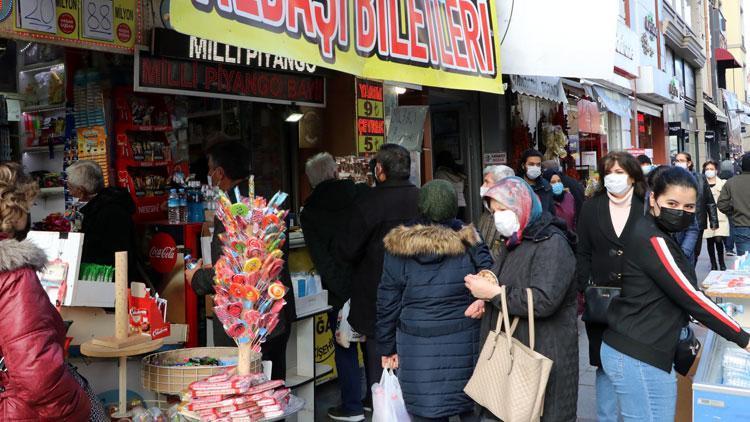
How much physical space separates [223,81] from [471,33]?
7.26 ft

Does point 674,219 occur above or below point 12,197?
below

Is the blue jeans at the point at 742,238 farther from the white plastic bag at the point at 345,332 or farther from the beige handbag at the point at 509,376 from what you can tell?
the beige handbag at the point at 509,376

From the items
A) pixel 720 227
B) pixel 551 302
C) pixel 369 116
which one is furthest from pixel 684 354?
pixel 720 227

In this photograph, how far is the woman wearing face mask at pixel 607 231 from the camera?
4.29 m

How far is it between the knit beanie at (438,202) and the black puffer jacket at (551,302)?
57 centimetres

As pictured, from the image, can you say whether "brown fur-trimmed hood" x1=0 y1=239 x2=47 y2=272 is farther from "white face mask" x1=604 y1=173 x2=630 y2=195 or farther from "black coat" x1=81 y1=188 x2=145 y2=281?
"white face mask" x1=604 y1=173 x2=630 y2=195

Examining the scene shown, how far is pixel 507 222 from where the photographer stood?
3.27 metres

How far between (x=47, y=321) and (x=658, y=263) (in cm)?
A: 263

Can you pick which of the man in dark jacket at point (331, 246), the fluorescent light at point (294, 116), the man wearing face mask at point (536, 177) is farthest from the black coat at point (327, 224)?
the man wearing face mask at point (536, 177)

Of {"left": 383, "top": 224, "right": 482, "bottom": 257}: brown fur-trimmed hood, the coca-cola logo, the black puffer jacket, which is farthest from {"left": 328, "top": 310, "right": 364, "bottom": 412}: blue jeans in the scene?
the black puffer jacket

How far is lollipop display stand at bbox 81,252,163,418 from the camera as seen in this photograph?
3422 millimetres

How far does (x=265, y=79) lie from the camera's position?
21.3ft

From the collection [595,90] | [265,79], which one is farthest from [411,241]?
[595,90]

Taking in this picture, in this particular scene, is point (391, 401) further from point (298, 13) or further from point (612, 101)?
point (612, 101)
